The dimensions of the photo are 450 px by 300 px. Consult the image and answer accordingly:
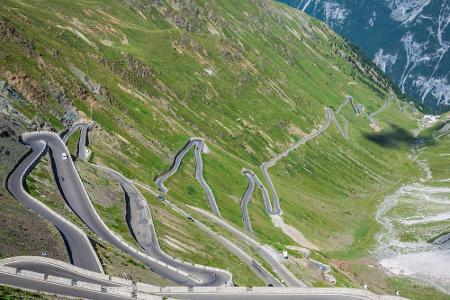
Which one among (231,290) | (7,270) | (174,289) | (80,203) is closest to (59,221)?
(80,203)

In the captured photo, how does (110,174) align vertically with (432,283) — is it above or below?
below

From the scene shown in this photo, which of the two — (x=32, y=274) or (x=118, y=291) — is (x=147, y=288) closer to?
(x=118, y=291)

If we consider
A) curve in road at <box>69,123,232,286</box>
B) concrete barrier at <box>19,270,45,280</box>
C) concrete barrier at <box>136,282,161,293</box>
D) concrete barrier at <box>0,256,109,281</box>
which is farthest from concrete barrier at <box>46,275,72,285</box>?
curve in road at <box>69,123,232,286</box>

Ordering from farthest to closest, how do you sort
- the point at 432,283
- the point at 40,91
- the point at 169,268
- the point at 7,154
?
the point at 40,91 < the point at 432,283 < the point at 7,154 < the point at 169,268

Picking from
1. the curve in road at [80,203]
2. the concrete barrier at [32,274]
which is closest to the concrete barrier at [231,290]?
the curve in road at [80,203]

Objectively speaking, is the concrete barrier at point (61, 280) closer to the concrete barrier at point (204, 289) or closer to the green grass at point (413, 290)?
the concrete barrier at point (204, 289)

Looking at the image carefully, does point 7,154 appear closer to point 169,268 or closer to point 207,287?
point 169,268

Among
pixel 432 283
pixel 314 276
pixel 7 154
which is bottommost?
pixel 7 154

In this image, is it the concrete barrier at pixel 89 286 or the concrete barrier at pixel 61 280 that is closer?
the concrete barrier at pixel 61 280

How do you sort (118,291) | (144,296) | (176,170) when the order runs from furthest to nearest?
(176,170), (144,296), (118,291)

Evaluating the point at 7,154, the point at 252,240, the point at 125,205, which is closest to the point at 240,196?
the point at 252,240

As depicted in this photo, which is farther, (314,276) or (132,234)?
(314,276)
